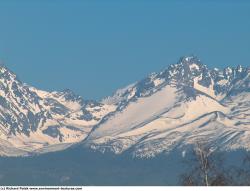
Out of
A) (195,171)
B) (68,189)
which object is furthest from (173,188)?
(195,171)

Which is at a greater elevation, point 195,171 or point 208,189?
point 195,171

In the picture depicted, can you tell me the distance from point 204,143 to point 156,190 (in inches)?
1779

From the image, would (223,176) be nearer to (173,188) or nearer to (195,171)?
(195,171)

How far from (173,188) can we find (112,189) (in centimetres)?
535

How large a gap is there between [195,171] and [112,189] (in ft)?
136

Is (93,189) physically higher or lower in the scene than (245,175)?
lower

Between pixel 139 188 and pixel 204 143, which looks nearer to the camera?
pixel 139 188

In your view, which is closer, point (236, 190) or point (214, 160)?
point (236, 190)

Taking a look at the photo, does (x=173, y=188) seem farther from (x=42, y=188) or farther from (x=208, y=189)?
(x=42, y=188)

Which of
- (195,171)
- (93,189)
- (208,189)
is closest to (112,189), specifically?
(93,189)

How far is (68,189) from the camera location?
8981cm

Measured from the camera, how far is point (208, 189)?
88.9 m

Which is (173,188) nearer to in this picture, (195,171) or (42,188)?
(42,188)

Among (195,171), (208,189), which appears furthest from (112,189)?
(195,171)
